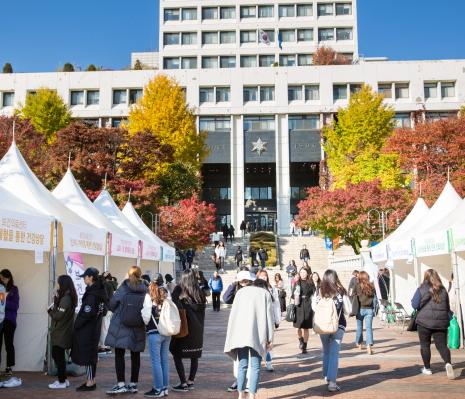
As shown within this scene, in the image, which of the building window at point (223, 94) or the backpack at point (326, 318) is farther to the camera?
the building window at point (223, 94)

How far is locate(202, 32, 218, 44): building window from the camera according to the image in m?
62.8

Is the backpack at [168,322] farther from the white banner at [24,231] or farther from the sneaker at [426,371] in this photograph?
the sneaker at [426,371]

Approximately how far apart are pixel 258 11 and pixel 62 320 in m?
60.9

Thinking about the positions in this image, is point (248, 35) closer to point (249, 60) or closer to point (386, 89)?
point (249, 60)

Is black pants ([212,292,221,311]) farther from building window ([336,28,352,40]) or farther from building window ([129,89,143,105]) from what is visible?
building window ([336,28,352,40])

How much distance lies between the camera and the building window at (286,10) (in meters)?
63.3

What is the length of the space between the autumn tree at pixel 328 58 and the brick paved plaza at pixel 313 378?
48.9m

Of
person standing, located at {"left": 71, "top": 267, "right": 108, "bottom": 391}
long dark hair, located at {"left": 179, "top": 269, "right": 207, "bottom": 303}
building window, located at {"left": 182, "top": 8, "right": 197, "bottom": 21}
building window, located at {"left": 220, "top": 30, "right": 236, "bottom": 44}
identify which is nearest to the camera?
person standing, located at {"left": 71, "top": 267, "right": 108, "bottom": 391}

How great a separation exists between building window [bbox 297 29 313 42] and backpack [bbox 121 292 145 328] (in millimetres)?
60310

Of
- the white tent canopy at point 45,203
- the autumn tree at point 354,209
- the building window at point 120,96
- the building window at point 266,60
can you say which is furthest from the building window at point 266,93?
the white tent canopy at point 45,203

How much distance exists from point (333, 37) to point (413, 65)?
14.4 metres

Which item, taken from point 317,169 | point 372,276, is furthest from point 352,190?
point 317,169

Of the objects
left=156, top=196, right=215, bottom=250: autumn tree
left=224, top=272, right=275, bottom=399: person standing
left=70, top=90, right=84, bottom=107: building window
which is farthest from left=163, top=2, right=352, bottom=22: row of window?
left=224, top=272, right=275, bottom=399: person standing

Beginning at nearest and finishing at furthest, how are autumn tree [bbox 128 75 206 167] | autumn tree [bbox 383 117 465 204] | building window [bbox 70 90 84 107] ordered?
1. autumn tree [bbox 383 117 465 204]
2. autumn tree [bbox 128 75 206 167]
3. building window [bbox 70 90 84 107]
